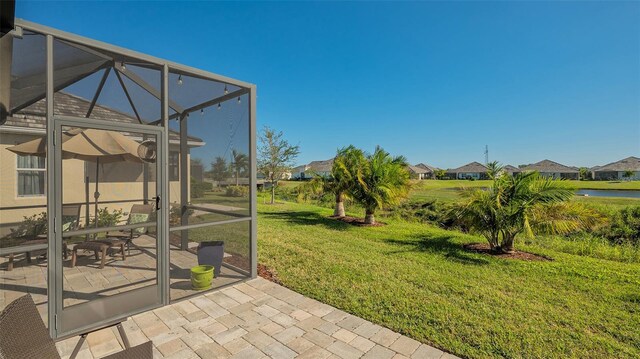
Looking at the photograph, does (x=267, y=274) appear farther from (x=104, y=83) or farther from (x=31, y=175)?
(x=104, y=83)

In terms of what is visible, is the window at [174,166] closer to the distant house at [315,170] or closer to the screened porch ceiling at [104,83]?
the screened porch ceiling at [104,83]

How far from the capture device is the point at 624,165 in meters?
59.4

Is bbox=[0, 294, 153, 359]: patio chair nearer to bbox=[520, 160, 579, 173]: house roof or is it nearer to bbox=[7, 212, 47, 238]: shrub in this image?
bbox=[7, 212, 47, 238]: shrub

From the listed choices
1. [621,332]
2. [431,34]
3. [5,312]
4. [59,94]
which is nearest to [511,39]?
[431,34]

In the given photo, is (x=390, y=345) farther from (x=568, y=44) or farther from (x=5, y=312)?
(x=568, y=44)

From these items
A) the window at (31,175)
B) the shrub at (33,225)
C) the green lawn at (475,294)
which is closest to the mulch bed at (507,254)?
the green lawn at (475,294)

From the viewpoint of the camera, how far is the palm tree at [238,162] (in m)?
4.80

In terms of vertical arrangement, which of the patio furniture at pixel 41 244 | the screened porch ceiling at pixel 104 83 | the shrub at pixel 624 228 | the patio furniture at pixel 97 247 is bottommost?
the shrub at pixel 624 228

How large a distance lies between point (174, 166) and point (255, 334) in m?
2.74

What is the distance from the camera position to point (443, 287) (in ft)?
14.6

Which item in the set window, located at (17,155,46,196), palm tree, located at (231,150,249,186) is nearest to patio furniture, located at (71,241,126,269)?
window, located at (17,155,46,196)

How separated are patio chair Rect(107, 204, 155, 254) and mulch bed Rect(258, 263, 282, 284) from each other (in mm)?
2156

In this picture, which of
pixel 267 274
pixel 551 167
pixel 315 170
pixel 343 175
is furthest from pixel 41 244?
pixel 551 167

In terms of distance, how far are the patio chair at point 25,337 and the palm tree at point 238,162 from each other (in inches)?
121
